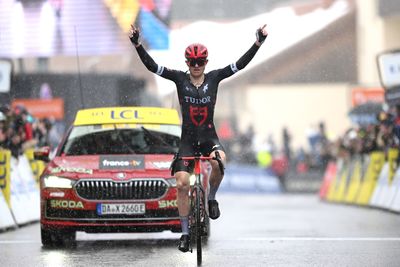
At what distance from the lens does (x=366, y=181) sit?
1127 inches

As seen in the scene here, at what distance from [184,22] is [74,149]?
66.5 ft

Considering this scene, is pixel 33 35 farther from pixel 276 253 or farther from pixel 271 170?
pixel 276 253

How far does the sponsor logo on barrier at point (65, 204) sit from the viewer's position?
1443 centimetres

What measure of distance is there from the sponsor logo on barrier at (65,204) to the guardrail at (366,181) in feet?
31.9

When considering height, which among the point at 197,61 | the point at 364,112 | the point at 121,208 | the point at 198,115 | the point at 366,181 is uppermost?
the point at 197,61

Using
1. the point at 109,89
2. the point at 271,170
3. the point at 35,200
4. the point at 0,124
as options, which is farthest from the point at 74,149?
the point at 271,170

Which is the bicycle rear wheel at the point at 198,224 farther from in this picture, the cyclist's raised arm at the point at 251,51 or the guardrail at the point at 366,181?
the guardrail at the point at 366,181

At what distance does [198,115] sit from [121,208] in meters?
2.15

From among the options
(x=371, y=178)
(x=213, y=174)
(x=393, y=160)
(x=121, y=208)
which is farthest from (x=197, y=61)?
(x=371, y=178)

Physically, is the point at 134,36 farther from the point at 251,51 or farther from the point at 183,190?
the point at 183,190

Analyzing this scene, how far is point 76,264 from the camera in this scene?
40.6ft

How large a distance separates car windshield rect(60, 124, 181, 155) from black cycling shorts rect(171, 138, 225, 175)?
2.61 meters

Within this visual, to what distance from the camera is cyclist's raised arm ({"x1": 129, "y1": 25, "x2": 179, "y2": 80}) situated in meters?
12.7

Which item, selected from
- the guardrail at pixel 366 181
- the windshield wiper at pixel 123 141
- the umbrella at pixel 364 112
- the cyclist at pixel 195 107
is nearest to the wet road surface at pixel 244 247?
the cyclist at pixel 195 107
